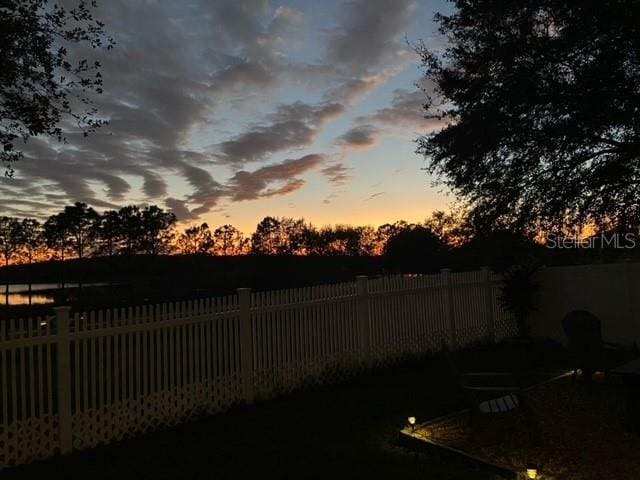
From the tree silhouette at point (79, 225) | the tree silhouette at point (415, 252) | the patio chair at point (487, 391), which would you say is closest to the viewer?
the patio chair at point (487, 391)

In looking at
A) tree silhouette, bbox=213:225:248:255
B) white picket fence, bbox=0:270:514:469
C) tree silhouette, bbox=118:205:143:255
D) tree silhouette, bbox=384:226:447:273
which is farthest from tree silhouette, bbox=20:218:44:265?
white picket fence, bbox=0:270:514:469

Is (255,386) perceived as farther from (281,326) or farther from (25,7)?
(25,7)

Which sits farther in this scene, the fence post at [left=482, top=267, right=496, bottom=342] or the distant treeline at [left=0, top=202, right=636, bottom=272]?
the distant treeline at [left=0, top=202, right=636, bottom=272]

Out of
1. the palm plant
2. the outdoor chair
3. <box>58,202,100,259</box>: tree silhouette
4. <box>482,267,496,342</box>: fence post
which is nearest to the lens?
the outdoor chair

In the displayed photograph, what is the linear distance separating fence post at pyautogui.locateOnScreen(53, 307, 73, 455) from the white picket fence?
0.01 m

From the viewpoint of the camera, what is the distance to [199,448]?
5.48 meters

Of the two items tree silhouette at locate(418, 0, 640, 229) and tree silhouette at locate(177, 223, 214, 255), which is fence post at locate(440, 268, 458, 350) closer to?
tree silhouette at locate(418, 0, 640, 229)

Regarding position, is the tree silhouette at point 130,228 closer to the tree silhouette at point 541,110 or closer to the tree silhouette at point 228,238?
the tree silhouette at point 228,238

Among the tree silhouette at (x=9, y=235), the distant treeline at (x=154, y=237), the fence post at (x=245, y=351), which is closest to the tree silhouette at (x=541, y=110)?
the fence post at (x=245, y=351)

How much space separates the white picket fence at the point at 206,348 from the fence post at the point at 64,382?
1cm

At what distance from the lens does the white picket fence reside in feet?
17.8

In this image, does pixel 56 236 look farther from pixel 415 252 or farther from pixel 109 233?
pixel 415 252

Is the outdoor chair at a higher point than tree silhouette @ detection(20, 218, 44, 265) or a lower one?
lower

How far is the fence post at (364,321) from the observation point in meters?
8.81
